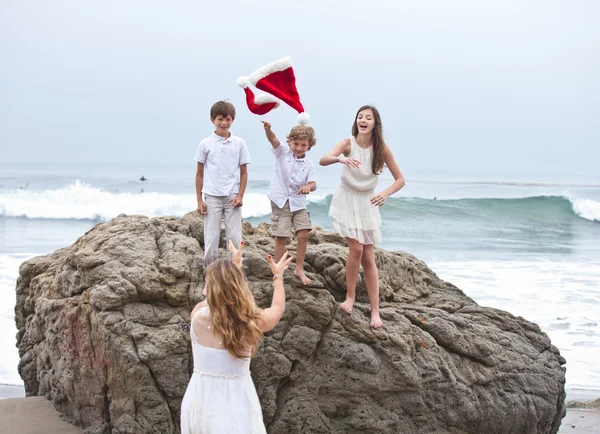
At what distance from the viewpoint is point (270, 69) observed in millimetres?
6012

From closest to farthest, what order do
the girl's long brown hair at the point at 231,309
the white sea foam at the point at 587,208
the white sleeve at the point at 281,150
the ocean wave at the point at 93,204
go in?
the girl's long brown hair at the point at 231,309
the white sleeve at the point at 281,150
the ocean wave at the point at 93,204
the white sea foam at the point at 587,208

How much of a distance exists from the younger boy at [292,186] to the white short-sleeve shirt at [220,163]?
32cm

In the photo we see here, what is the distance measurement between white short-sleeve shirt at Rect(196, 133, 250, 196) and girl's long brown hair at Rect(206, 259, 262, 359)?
240cm

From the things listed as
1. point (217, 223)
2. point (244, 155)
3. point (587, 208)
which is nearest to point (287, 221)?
point (217, 223)

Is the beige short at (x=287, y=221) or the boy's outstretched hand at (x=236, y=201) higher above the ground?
the boy's outstretched hand at (x=236, y=201)

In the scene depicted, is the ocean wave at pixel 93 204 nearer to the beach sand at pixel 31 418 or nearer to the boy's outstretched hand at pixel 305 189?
the beach sand at pixel 31 418

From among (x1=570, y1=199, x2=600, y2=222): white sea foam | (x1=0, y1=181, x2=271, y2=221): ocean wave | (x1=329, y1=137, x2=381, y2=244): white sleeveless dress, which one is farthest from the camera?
(x1=570, y1=199, x2=600, y2=222): white sea foam

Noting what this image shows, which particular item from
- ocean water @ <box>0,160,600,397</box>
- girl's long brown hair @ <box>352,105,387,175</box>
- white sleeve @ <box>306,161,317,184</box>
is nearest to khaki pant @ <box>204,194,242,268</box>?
white sleeve @ <box>306,161,317,184</box>

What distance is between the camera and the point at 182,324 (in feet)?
17.8

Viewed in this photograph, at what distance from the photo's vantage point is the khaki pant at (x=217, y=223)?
5848 millimetres

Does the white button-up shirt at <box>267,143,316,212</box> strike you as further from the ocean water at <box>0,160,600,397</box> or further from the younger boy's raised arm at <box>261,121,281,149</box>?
the ocean water at <box>0,160,600,397</box>

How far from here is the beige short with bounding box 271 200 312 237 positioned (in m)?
5.85

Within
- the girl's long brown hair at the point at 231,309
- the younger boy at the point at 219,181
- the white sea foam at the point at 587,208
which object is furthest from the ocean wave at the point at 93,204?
the girl's long brown hair at the point at 231,309

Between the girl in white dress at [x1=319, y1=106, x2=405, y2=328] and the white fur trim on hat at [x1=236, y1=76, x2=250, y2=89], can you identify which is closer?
the girl in white dress at [x1=319, y1=106, x2=405, y2=328]
